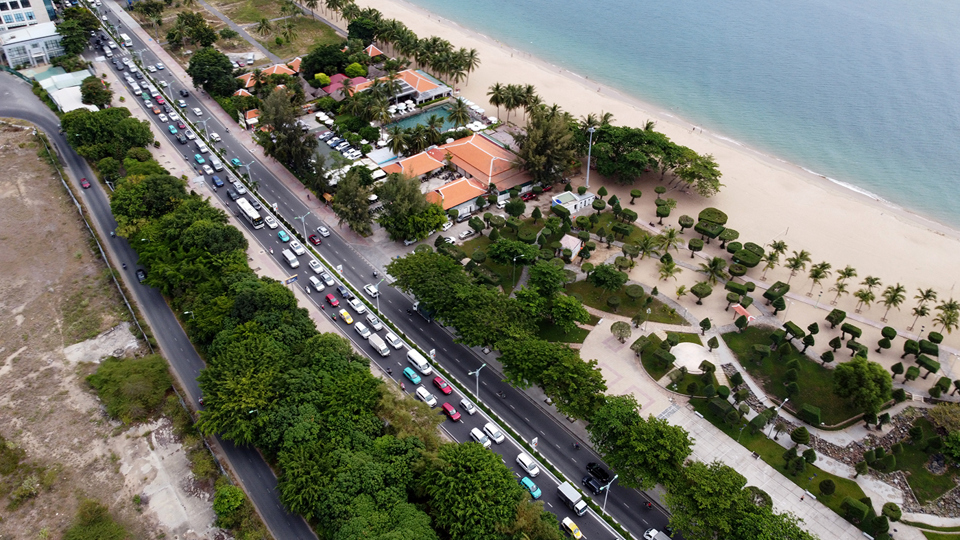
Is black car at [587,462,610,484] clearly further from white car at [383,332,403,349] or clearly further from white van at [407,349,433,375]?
white car at [383,332,403,349]

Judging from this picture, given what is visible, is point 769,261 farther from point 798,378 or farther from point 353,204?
point 353,204

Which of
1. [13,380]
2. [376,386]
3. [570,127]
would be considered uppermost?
[570,127]

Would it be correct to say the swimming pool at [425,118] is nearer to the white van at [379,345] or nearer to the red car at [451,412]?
the white van at [379,345]

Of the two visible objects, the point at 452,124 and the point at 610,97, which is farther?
the point at 610,97

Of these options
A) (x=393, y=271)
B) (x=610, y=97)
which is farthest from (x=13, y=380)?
(x=610, y=97)

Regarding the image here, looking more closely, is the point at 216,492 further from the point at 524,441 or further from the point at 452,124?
the point at 452,124

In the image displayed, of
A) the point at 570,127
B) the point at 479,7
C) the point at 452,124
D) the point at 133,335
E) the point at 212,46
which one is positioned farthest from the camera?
the point at 479,7

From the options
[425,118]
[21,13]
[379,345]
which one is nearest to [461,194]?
[425,118]

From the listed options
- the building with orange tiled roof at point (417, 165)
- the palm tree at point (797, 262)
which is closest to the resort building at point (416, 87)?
the building with orange tiled roof at point (417, 165)
